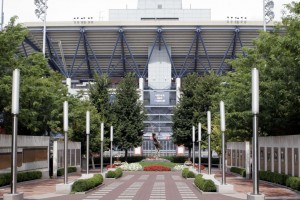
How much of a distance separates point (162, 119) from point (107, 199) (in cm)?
9415

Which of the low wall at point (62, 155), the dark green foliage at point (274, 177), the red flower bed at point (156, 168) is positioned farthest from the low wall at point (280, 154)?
the red flower bed at point (156, 168)

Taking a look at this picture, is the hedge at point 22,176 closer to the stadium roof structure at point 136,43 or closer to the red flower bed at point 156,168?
the red flower bed at point 156,168

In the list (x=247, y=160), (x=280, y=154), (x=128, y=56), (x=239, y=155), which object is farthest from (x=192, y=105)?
(x=280, y=154)

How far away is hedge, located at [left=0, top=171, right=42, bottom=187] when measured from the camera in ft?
123

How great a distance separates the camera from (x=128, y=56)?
12400cm

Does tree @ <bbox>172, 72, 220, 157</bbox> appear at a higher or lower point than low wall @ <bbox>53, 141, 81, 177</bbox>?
higher

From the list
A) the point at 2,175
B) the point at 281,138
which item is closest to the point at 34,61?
the point at 2,175

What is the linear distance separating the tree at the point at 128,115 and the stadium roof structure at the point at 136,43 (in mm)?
25024

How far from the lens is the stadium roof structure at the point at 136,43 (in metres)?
109

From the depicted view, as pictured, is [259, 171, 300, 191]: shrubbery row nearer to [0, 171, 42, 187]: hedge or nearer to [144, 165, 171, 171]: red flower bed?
[0, 171, 42, 187]: hedge

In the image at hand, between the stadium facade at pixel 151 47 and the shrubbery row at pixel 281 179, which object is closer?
the shrubbery row at pixel 281 179

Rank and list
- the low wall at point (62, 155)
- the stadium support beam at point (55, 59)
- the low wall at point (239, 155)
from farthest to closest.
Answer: the stadium support beam at point (55, 59) → the low wall at point (62, 155) → the low wall at point (239, 155)

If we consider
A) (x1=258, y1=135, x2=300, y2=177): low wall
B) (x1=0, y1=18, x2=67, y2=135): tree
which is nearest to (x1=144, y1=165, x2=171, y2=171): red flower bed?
(x1=0, y1=18, x2=67, y2=135): tree

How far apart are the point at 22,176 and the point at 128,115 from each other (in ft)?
144
